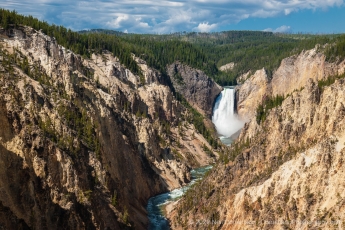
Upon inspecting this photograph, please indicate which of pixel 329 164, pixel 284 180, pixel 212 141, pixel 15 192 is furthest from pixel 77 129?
pixel 212 141

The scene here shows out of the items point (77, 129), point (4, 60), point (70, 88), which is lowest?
point (77, 129)

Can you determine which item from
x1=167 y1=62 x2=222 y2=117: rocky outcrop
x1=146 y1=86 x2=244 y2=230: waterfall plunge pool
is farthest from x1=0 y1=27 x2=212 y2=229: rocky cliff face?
x1=167 y1=62 x2=222 y2=117: rocky outcrop

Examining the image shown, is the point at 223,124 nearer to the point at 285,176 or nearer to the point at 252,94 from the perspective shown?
the point at 252,94

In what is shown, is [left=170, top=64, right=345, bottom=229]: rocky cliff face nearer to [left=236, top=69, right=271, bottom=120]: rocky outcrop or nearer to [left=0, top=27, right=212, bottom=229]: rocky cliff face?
[left=0, top=27, right=212, bottom=229]: rocky cliff face

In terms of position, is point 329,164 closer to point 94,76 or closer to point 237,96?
point 94,76

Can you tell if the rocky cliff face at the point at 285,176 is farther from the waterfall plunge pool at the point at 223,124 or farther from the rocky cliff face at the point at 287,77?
the rocky cliff face at the point at 287,77
